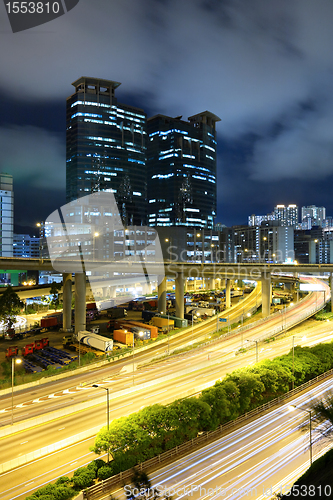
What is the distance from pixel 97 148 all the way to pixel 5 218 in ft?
250

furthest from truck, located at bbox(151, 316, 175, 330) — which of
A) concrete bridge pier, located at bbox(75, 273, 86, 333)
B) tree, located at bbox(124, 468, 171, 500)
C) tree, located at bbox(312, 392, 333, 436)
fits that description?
tree, located at bbox(124, 468, 171, 500)

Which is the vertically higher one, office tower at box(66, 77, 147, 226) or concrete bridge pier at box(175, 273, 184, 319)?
office tower at box(66, 77, 147, 226)

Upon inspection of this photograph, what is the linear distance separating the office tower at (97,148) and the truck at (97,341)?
130658 mm

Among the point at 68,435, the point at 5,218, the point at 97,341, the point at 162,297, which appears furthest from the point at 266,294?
the point at 5,218

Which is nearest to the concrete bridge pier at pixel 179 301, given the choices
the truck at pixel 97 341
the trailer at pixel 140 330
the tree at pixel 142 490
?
the trailer at pixel 140 330

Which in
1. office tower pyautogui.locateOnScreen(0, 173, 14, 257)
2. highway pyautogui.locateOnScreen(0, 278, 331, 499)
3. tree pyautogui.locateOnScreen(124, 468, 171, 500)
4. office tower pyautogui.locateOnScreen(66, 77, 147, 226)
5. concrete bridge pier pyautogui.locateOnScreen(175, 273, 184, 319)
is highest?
office tower pyautogui.locateOnScreen(66, 77, 147, 226)

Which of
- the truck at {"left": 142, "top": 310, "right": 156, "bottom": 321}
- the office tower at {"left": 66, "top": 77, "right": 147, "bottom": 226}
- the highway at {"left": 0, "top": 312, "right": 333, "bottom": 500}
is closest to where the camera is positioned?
the highway at {"left": 0, "top": 312, "right": 333, "bottom": 500}

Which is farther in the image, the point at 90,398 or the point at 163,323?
the point at 163,323

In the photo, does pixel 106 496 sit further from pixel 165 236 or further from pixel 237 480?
pixel 165 236

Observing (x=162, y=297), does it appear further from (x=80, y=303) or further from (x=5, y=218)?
(x=5, y=218)

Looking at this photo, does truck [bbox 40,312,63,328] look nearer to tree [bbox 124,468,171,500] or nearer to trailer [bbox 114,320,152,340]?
trailer [bbox 114,320,152,340]

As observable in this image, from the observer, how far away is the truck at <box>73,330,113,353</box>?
5456 centimetres

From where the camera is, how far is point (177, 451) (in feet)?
82.7

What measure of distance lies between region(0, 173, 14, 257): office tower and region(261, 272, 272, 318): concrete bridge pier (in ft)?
285
